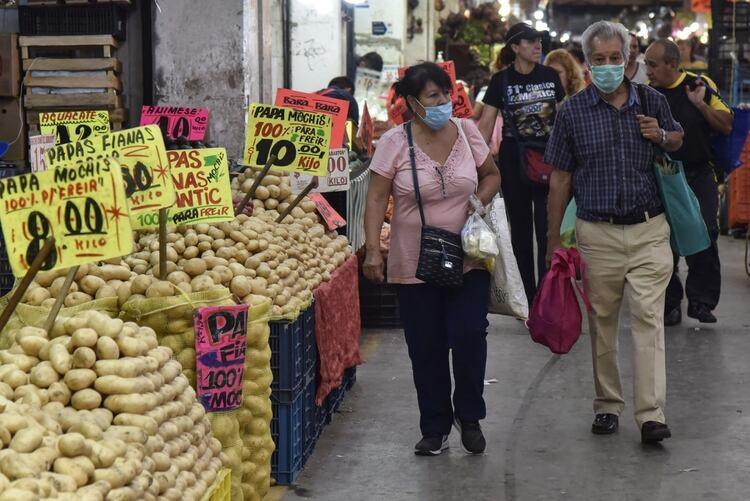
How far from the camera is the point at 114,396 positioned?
4.10m

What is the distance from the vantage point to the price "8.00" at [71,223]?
4133 millimetres

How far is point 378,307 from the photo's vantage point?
33.9ft

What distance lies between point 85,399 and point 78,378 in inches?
3.0

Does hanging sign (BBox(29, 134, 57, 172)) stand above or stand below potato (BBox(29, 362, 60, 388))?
above

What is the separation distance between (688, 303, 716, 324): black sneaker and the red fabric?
10.5 ft

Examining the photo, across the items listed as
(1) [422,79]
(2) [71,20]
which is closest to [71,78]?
(2) [71,20]

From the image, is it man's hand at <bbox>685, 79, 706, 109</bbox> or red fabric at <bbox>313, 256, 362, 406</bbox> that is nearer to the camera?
red fabric at <bbox>313, 256, 362, 406</bbox>

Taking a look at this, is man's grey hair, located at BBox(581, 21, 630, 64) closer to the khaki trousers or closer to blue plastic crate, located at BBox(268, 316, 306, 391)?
the khaki trousers

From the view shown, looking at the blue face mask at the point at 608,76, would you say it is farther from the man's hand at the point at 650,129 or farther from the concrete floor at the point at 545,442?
the concrete floor at the point at 545,442

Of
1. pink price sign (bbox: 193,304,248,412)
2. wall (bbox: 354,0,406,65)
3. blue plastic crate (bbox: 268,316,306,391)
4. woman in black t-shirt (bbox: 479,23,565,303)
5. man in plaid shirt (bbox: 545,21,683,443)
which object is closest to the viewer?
pink price sign (bbox: 193,304,248,412)

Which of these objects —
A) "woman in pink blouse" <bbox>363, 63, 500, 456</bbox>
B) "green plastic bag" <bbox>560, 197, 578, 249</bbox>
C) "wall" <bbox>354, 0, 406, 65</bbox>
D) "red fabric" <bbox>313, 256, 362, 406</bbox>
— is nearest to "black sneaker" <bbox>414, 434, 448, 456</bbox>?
"woman in pink blouse" <bbox>363, 63, 500, 456</bbox>

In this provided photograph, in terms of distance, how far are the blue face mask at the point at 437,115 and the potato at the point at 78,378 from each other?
2.66 metres

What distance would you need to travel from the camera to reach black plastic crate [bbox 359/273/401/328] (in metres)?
10.3

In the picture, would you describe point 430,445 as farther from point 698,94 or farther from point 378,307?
→ point 698,94
